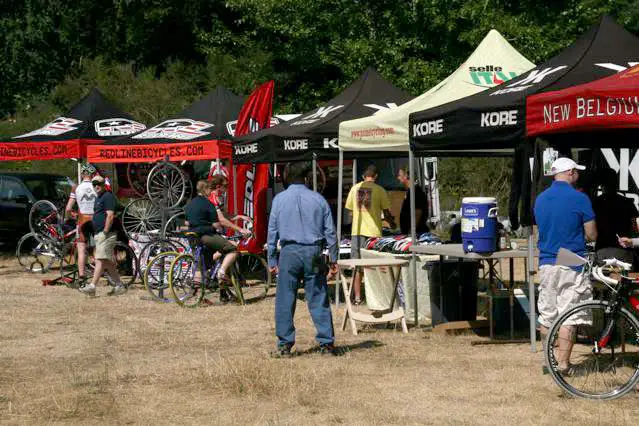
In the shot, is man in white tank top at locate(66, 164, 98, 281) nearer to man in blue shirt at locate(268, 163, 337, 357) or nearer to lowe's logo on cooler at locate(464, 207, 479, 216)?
man in blue shirt at locate(268, 163, 337, 357)

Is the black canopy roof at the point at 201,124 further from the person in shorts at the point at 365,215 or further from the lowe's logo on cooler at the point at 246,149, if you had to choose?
the person in shorts at the point at 365,215

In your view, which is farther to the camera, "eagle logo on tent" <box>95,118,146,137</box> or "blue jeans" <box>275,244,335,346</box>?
"eagle logo on tent" <box>95,118,146,137</box>

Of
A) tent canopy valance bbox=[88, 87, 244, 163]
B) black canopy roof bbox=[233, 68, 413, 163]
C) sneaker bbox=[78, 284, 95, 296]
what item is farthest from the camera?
tent canopy valance bbox=[88, 87, 244, 163]

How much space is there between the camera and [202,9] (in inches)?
1506

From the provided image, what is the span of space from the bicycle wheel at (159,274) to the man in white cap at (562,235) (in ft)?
23.6

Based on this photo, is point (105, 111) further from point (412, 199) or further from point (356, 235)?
point (412, 199)

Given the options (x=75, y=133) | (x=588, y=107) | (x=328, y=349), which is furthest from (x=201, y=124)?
(x=588, y=107)

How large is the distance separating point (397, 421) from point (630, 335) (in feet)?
6.43

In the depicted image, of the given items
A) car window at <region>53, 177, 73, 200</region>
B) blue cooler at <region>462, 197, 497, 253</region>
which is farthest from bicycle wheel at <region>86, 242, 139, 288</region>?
blue cooler at <region>462, 197, 497, 253</region>

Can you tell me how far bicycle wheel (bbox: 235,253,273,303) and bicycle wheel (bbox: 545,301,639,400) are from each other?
22.1 feet

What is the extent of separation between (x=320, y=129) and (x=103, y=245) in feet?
12.0

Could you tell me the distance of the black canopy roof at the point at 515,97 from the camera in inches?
403

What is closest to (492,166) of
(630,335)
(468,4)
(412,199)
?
(468,4)

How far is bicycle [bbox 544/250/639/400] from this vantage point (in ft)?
27.1
